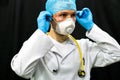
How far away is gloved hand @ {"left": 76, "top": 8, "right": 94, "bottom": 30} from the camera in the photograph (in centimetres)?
182

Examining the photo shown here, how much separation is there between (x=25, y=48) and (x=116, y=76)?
1190 mm

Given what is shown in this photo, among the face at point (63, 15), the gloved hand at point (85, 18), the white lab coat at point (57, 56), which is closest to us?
the white lab coat at point (57, 56)

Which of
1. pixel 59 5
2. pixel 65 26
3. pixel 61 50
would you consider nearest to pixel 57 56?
pixel 61 50

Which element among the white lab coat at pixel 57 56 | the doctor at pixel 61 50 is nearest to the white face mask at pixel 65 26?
the doctor at pixel 61 50

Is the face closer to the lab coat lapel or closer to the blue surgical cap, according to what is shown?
the blue surgical cap

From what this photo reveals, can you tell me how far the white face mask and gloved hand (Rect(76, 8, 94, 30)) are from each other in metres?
0.18

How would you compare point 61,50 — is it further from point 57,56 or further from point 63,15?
point 63,15

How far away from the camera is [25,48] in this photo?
61.9 inches

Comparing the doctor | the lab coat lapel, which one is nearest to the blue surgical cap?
the doctor

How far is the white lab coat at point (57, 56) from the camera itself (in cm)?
156

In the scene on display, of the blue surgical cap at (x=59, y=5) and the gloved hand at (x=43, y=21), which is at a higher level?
the blue surgical cap at (x=59, y=5)

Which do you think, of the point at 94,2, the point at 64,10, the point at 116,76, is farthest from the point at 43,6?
the point at 116,76

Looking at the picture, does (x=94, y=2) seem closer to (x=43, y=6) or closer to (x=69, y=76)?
(x=43, y=6)

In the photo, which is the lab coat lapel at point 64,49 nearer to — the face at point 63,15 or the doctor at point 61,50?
the doctor at point 61,50
